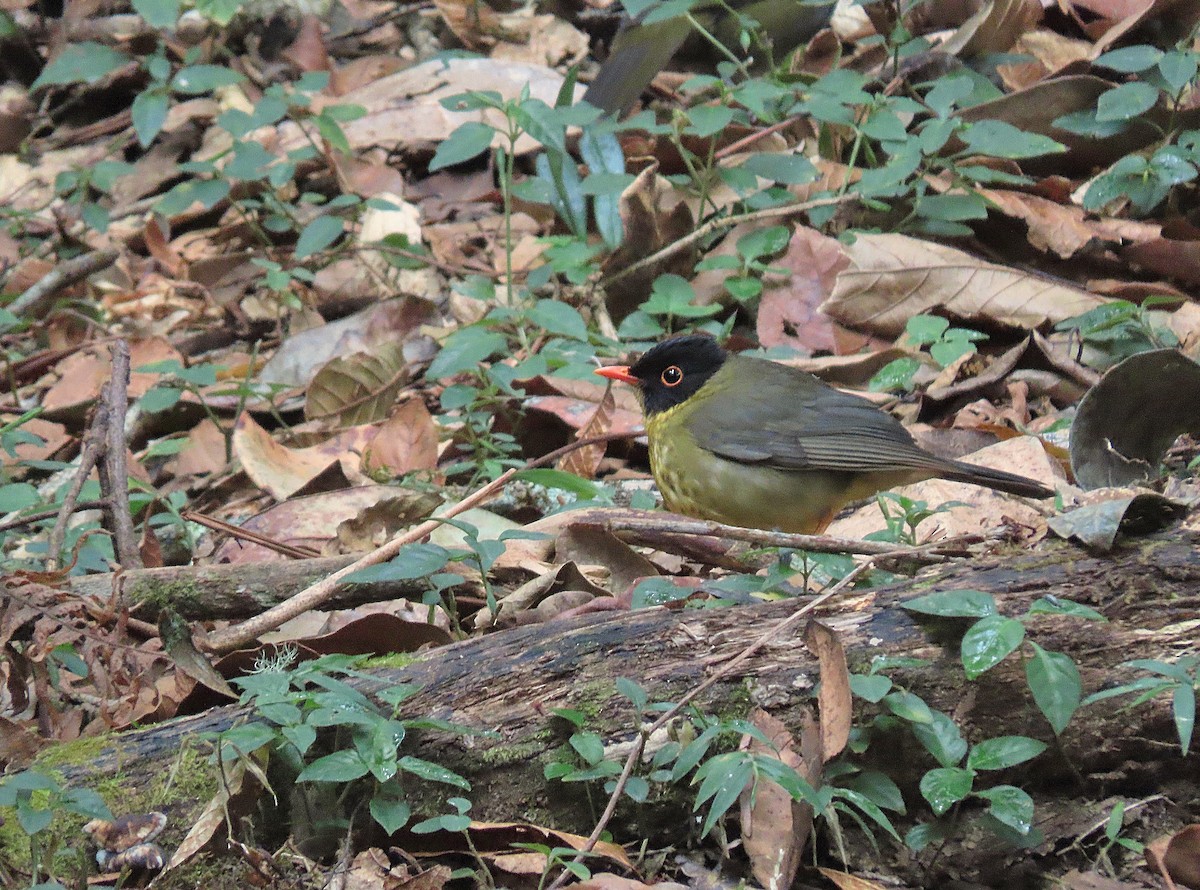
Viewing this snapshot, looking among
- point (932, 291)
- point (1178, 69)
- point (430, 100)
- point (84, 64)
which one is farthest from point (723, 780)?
point (84, 64)

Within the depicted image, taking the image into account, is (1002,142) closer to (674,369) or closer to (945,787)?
(674,369)

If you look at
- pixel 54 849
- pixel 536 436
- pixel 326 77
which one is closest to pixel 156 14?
pixel 326 77

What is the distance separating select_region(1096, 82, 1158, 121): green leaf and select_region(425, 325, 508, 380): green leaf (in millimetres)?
2738

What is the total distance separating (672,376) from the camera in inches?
183

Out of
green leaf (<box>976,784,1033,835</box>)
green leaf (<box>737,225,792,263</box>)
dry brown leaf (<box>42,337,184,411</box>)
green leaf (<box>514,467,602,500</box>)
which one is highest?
green leaf (<box>976,784,1033,835</box>)

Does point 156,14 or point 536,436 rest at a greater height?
point 156,14

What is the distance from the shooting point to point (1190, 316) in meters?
4.75

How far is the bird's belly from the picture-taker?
4273 millimetres

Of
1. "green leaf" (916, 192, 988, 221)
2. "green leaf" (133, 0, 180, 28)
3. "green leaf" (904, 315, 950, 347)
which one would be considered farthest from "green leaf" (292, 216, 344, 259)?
"green leaf" (904, 315, 950, 347)

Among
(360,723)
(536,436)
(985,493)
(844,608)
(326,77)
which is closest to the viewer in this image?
(360,723)

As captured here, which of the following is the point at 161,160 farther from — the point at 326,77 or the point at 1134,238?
the point at 1134,238

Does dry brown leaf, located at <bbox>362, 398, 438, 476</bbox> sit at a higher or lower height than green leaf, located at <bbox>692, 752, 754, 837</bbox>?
lower

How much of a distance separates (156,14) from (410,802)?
18.5ft

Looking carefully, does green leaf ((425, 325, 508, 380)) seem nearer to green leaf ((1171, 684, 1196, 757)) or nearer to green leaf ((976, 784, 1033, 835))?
green leaf ((976, 784, 1033, 835))
